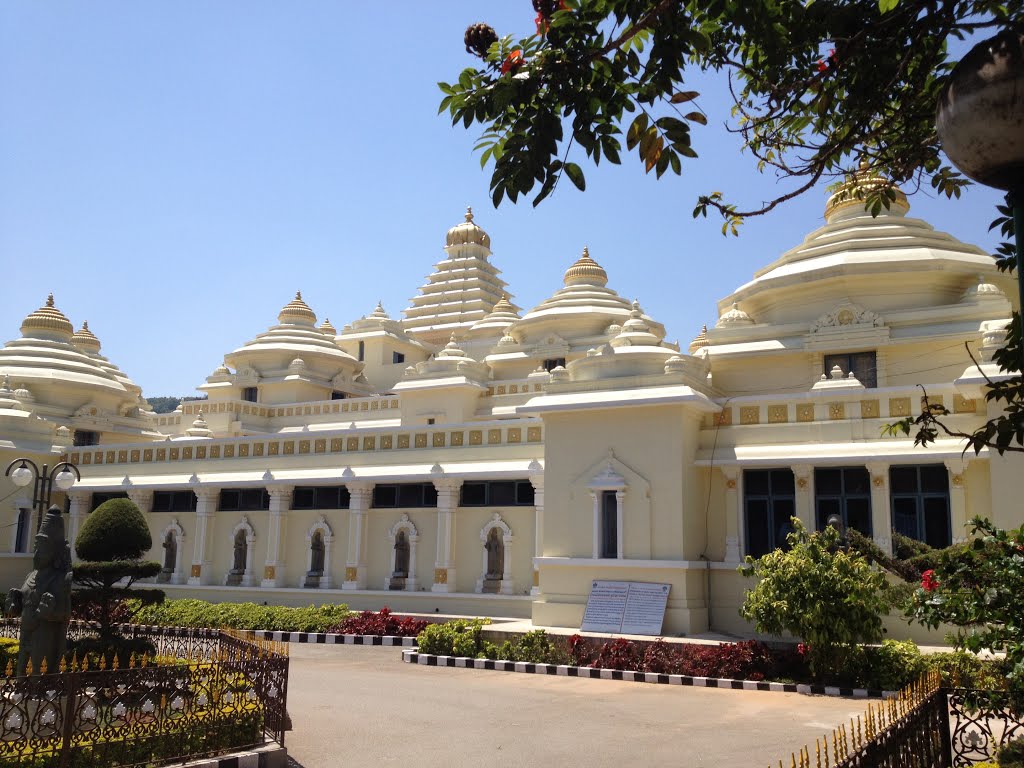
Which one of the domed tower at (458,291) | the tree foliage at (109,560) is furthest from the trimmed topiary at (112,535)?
the domed tower at (458,291)

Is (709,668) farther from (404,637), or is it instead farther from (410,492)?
(410,492)

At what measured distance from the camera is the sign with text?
18.1 metres

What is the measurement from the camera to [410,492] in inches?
981

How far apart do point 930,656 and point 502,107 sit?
1248 cm

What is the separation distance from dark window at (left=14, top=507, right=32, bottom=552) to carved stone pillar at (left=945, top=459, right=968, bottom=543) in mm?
26142

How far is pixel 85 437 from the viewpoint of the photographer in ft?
117

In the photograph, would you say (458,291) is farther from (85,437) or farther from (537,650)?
(537,650)

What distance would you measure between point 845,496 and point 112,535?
44.4 feet

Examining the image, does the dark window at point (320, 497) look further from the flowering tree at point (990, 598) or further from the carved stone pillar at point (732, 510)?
the flowering tree at point (990, 598)

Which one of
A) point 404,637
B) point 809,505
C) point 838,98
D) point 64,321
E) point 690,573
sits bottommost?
point 404,637

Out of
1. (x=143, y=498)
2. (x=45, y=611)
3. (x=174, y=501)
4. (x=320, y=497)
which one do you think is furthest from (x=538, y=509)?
(x=143, y=498)

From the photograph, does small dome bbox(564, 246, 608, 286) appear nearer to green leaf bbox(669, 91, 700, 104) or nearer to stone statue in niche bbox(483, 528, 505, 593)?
stone statue in niche bbox(483, 528, 505, 593)

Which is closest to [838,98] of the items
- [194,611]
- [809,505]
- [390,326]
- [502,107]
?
[502,107]

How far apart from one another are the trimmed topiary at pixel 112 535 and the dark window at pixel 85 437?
2172 cm
